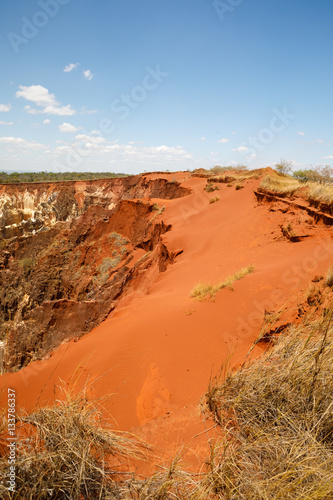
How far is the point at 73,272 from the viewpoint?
17.0m

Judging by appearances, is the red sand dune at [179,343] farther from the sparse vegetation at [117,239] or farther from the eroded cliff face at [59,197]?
the eroded cliff face at [59,197]

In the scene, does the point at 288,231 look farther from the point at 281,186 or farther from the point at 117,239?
the point at 117,239

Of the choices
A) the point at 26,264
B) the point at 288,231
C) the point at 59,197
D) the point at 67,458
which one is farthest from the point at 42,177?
the point at 67,458

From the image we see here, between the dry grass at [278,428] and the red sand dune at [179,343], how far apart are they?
48cm

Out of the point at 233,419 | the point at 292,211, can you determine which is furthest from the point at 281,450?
the point at 292,211

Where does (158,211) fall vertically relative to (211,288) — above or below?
above

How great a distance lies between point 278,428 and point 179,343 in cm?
281

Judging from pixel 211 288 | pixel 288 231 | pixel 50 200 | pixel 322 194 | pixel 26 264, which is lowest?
pixel 26 264

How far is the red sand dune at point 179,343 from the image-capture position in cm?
336

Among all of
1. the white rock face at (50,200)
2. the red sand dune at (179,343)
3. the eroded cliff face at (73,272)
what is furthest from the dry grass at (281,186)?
the white rock face at (50,200)

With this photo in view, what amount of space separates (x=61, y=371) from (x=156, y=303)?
2687mm

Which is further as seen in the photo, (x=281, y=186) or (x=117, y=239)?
(x=117, y=239)

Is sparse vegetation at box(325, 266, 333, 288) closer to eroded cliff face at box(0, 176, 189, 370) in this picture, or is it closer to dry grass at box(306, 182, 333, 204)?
dry grass at box(306, 182, 333, 204)

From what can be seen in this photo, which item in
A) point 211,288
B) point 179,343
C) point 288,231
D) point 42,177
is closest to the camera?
point 179,343
